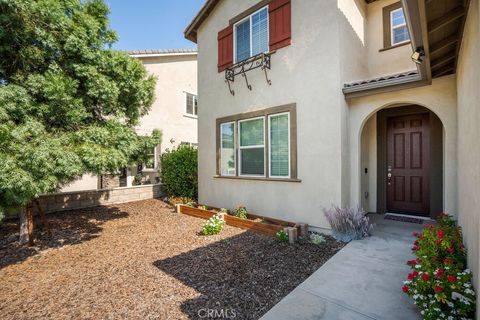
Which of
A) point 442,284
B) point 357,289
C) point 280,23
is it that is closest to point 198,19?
point 280,23

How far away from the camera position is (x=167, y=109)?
1269cm

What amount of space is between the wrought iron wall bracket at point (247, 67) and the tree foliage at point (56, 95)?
2.83 m

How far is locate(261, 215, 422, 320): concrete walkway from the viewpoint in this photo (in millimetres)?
2629

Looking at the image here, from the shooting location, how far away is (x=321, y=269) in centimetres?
365

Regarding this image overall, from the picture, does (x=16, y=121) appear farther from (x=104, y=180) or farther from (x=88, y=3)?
(x=104, y=180)

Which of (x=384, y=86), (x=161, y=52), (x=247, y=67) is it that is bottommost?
(x=384, y=86)

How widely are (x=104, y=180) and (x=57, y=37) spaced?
27.3ft

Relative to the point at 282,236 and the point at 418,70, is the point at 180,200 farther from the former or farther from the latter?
the point at 418,70

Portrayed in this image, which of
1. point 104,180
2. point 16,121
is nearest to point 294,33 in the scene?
point 16,121

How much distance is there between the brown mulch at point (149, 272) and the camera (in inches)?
114

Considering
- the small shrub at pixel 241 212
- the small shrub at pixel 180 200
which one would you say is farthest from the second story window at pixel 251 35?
the small shrub at pixel 180 200

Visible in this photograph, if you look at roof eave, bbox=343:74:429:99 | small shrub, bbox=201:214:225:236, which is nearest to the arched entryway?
roof eave, bbox=343:74:429:99

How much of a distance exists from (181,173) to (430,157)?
314 inches

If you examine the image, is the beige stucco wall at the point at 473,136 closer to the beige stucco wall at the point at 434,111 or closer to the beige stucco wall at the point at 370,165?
the beige stucco wall at the point at 434,111
